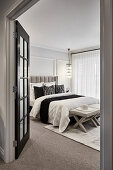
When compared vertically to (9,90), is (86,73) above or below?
above

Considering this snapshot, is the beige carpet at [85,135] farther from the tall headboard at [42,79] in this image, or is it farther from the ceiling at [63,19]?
the ceiling at [63,19]

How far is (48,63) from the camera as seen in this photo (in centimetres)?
605

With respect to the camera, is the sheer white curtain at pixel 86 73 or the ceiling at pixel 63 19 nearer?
the ceiling at pixel 63 19

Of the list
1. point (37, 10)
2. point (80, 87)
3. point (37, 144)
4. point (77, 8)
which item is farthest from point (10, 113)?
point (80, 87)

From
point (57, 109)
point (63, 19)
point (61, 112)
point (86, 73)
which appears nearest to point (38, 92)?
point (57, 109)

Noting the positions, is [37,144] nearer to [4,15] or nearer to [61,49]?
[4,15]

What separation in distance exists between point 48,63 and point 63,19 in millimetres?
2937

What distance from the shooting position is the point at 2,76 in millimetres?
2154

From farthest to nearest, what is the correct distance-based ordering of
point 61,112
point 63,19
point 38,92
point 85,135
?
point 38,92, point 61,112, point 63,19, point 85,135

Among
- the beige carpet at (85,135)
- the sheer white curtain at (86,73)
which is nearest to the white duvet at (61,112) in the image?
the beige carpet at (85,135)

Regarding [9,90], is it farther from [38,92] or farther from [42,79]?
[42,79]

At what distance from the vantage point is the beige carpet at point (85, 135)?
2.70 metres

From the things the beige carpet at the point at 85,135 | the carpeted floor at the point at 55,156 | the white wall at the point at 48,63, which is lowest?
the carpeted floor at the point at 55,156

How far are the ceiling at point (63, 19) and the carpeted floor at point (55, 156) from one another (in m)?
2.64
